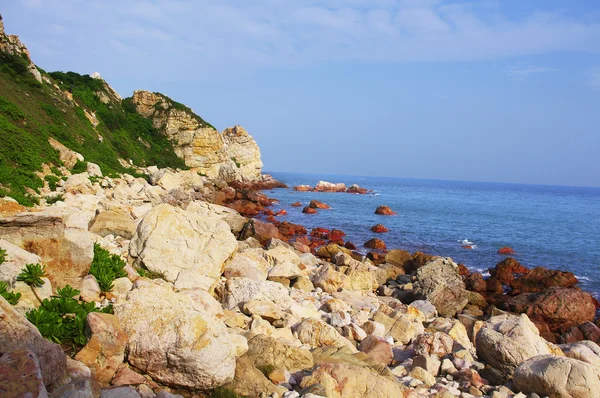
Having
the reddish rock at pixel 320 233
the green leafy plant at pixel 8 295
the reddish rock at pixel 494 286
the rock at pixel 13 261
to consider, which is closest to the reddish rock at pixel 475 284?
the reddish rock at pixel 494 286

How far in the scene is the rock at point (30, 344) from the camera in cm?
518

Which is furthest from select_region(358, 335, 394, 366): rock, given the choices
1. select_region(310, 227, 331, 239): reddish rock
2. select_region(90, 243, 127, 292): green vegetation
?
select_region(310, 227, 331, 239): reddish rock

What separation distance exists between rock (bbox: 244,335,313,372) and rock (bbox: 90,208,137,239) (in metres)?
7.59

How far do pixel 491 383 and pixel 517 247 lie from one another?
99.1 feet

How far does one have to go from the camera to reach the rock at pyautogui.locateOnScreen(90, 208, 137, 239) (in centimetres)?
1409

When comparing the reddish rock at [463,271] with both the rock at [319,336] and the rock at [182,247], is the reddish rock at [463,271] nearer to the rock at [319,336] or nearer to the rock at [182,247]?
the rock at [182,247]

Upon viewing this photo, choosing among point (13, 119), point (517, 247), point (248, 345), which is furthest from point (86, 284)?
point (517, 247)

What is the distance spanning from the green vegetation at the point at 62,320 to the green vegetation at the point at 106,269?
1.60 m

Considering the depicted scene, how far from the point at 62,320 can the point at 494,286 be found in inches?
832

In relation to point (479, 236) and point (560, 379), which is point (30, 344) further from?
point (479, 236)

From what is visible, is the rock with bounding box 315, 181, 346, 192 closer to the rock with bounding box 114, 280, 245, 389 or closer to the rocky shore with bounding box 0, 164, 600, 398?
the rocky shore with bounding box 0, 164, 600, 398

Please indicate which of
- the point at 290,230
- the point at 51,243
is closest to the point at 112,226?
the point at 51,243

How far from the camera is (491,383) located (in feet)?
30.6

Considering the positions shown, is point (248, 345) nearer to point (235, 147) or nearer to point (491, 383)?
point (491, 383)
